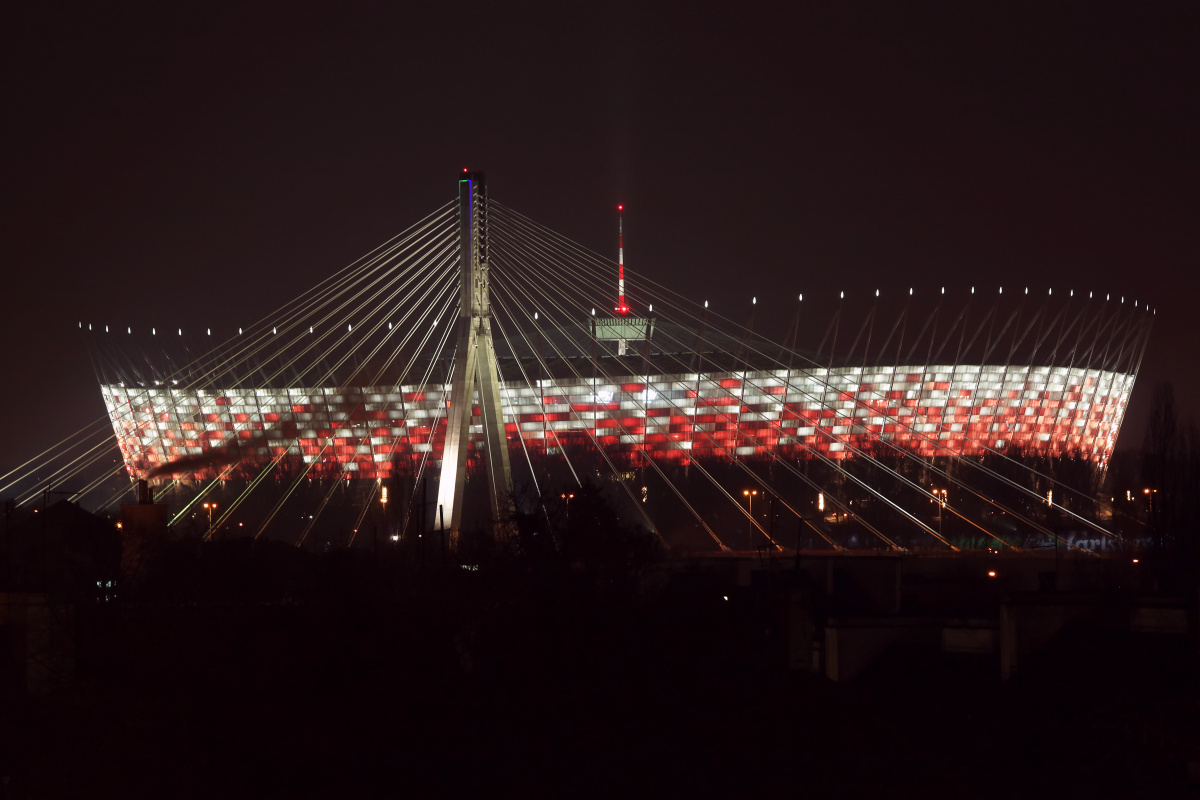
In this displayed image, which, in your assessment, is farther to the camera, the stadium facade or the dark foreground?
the stadium facade

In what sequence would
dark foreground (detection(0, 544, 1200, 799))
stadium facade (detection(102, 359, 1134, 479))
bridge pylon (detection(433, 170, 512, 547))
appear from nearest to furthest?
dark foreground (detection(0, 544, 1200, 799)), bridge pylon (detection(433, 170, 512, 547)), stadium facade (detection(102, 359, 1134, 479))

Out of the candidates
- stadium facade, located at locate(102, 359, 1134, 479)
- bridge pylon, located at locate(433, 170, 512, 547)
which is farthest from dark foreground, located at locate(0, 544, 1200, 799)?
stadium facade, located at locate(102, 359, 1134, 479)

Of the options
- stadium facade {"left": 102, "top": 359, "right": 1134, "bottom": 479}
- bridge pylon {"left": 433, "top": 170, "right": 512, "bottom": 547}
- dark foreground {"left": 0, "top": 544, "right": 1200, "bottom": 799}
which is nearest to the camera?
dark foreground {"left": 0, "top": 544, "right": 1200, "bottom": 799}

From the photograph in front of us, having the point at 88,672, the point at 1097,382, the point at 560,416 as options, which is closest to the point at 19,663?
the point at 88,672

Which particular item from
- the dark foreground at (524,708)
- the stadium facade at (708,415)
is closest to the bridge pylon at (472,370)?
the dark foreground at (524,708)

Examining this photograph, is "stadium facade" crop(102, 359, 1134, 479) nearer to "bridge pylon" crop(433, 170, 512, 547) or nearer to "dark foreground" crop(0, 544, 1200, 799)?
"bridge pylon" crop(433, 170, 512, 547)

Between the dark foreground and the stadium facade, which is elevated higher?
the stadium facade

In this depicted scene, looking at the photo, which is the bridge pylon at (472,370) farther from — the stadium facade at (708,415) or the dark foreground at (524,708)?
the stadium facade at (708,415)

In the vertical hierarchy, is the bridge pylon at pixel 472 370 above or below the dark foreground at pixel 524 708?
above
